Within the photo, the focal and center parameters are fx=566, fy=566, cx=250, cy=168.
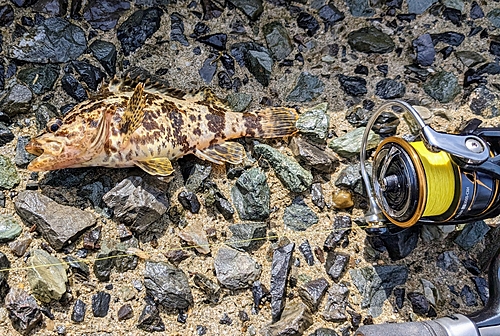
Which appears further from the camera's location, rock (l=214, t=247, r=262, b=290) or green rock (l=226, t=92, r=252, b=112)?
green rock (l=226, t=92, r=252, b=112)

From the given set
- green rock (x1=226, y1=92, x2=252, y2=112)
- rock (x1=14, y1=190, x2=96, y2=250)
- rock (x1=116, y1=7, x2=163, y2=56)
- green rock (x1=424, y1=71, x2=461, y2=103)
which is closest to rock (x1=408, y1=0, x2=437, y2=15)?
green rock (x1=424, y1=71, x2=461, y2=103)

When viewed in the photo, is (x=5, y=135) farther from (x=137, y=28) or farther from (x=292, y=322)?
(x=292, y=322)

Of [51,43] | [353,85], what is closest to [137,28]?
[51,43]

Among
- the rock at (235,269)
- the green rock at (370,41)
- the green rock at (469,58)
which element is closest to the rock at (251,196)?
the rock at (235,269)

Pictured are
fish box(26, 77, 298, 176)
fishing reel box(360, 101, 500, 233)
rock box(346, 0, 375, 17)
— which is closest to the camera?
fishing reel box(360, 101, 500, 233)

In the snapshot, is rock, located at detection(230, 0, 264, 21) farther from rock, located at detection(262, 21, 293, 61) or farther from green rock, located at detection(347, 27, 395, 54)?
green rock, located at detection(347, 27, 395, 54)

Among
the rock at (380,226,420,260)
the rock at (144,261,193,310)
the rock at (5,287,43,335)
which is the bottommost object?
the rock at (5,287,43,335)

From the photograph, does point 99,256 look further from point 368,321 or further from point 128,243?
point 368,321
